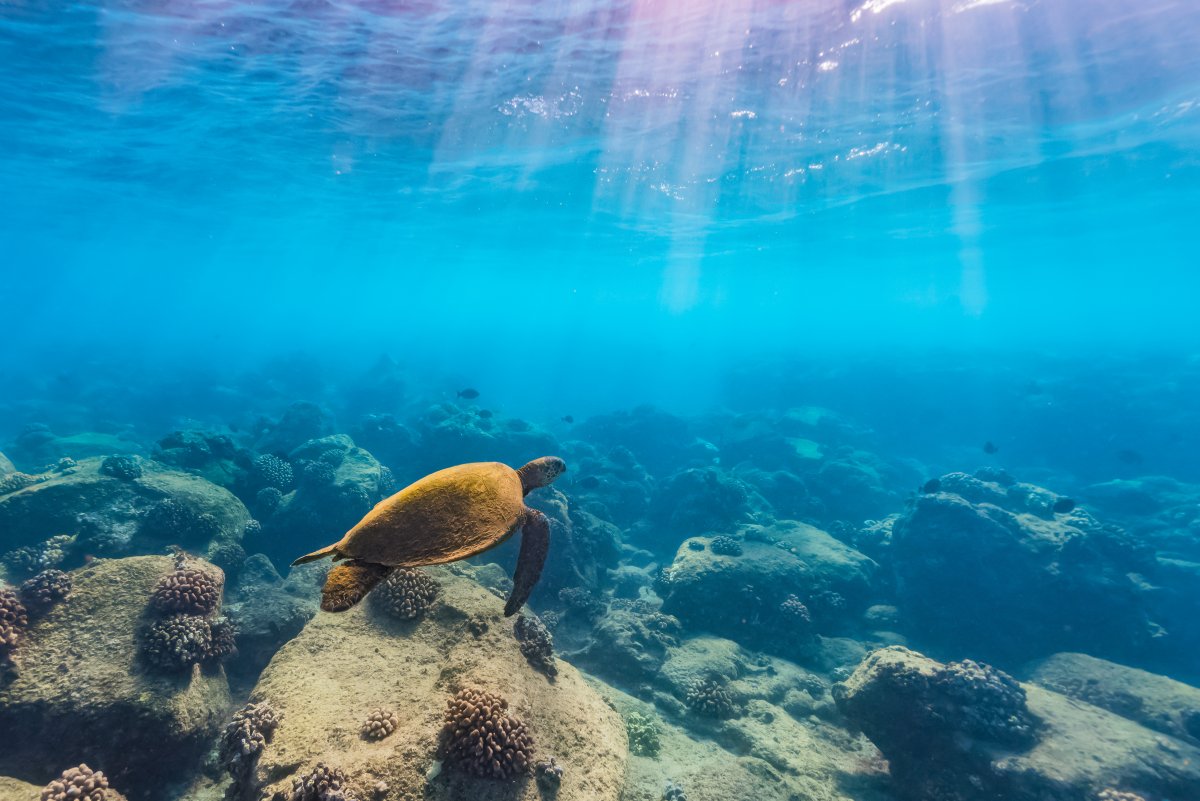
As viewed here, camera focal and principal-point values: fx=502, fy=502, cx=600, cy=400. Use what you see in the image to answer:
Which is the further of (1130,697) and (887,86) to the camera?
(887,86)

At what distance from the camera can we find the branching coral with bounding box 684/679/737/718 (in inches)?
337

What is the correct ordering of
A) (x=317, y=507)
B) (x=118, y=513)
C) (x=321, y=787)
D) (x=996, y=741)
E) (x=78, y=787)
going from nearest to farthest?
(x=321, y=787), (x=78, y=787), (x=996, y=741), (x=118, y=513), (x=317, y=507)

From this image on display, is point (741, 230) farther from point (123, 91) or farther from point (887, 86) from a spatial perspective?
point (123, 91)

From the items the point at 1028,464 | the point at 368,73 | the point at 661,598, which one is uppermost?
the point at 368,73

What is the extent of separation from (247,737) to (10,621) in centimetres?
358

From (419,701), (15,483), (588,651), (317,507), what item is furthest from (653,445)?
(419,701)

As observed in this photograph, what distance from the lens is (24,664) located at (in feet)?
18.6

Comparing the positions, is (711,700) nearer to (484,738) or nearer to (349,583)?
(484,738)

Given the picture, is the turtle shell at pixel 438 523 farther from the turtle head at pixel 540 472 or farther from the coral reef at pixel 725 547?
the coral reef at pixel 725 547

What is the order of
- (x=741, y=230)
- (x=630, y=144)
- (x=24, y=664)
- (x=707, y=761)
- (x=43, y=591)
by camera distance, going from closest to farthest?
(x=24, y=664), (x=43, y=591), (x=707, y=761), (x=630, y=144), (x=741, y=230)

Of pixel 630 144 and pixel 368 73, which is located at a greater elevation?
pixel 368 73

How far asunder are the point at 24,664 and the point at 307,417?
21.3m

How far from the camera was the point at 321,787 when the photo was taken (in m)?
4.08

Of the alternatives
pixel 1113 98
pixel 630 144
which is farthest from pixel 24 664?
pixel 1113 98
